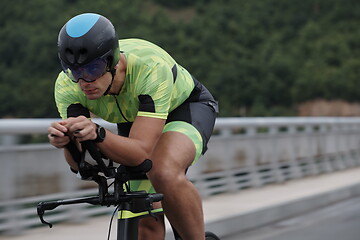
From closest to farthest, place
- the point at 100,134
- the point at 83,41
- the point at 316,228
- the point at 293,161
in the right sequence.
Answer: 1. the point at 100,134
2. the point at 83,41
3. the point at 316,228
4. the point at 293,161

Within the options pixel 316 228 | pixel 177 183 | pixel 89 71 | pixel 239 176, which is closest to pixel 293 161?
pixel 239 176

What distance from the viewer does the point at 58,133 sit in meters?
2.88

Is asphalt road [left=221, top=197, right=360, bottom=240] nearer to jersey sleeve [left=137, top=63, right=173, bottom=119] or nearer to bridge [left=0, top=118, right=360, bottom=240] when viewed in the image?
bridge [left=0, top=118, right=360, bottom=240]

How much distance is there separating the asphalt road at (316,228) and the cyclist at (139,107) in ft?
15.5

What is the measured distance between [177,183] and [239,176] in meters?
9.60

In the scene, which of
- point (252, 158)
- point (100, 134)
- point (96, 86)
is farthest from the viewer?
point (252, 158)

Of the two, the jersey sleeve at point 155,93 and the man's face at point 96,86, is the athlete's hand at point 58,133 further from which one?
the jersey sleeve at point 155,93

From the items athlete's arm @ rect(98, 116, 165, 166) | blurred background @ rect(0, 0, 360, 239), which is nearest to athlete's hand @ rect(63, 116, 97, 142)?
athlete's arm @ rect(98, 116, 165, 166)

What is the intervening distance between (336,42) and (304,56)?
6042 mm

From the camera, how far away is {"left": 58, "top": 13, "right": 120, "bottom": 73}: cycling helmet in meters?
3.15

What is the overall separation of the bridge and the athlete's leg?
3.85 metres

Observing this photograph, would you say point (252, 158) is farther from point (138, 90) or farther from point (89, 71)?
point (89, 71)

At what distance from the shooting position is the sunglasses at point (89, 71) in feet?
10.6

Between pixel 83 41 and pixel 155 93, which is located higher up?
pixel 83 41
